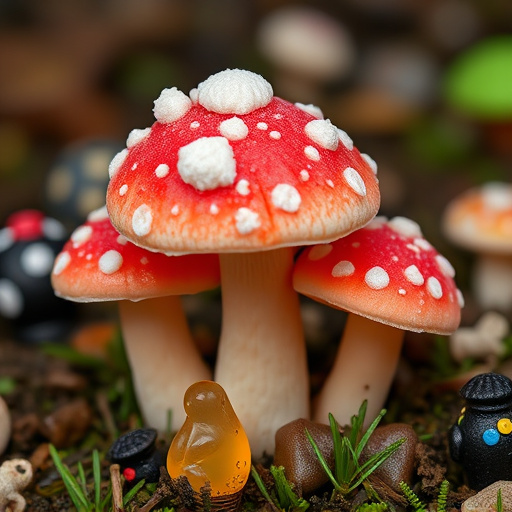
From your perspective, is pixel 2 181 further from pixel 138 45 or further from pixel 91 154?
pixel 138 45

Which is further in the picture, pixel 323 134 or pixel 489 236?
pixel 489 236

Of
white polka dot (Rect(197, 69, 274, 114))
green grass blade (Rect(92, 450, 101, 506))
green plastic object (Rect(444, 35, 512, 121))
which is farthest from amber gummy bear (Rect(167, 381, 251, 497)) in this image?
green plastic object (Rect(444, 35, 512, 121))

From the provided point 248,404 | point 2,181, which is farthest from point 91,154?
point 248,404

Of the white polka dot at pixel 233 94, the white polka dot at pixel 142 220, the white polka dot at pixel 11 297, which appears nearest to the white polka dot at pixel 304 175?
the white polka dot at pixel 233 94

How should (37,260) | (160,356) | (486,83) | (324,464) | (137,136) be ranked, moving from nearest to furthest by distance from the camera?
(324,464) < (137,136) < (160,356) < (37,260) < (486,83)

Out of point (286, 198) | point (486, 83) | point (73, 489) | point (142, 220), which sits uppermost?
point (286, 198)

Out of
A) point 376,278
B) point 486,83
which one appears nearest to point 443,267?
point 376,278

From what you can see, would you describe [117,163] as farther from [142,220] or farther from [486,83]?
[486,83]

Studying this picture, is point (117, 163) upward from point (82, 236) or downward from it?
upward
